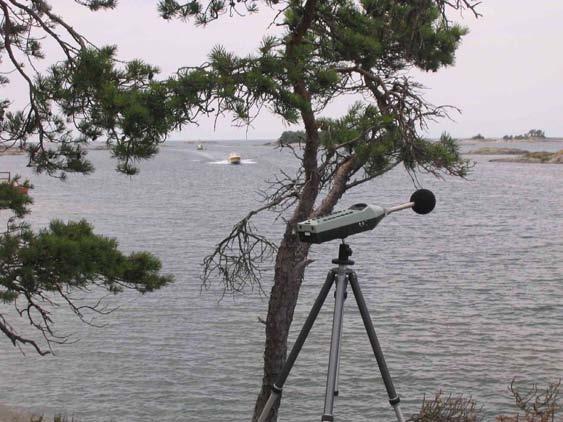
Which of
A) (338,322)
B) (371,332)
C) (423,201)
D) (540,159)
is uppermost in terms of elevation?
(540,159)

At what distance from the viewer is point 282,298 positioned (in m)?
7.25

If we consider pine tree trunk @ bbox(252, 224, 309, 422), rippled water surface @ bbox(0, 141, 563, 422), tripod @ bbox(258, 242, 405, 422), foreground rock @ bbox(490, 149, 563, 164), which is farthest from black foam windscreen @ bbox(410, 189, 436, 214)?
foreground rock @ bbox(490, 149, 563, 164)

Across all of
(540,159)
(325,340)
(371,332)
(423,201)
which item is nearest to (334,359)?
(371,332)

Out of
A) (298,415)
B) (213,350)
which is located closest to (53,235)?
(298,415)

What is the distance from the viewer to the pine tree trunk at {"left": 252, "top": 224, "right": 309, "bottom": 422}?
7227 mm

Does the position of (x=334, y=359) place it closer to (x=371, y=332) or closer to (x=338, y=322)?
(x=338, y=322)

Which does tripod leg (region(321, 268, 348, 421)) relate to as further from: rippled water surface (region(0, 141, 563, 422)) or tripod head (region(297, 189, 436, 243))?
rippled water surface (region(0, 141, 563, 422))

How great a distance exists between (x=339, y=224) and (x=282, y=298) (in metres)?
3.36

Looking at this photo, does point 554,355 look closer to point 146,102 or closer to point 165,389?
point 165,389

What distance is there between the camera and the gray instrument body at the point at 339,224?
3943 millimetres

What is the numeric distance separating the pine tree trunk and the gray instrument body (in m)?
3.11

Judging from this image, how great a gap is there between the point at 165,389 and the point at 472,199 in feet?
140

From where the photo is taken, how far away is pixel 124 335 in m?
16.5

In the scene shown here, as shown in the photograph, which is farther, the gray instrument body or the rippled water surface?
the rippled water surface
